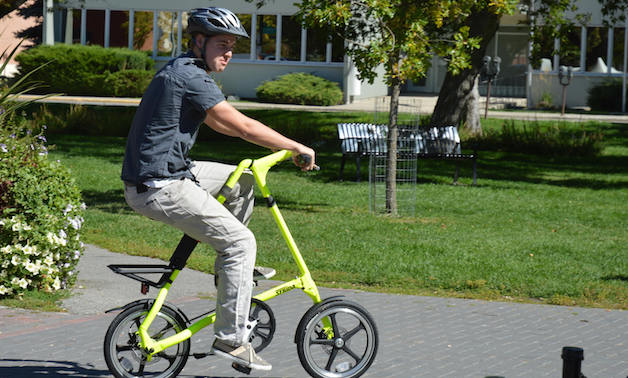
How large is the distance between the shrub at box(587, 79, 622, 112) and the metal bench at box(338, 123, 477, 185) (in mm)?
17395

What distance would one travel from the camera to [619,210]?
13562 millimetres

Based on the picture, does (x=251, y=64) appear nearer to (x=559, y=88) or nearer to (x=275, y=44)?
(x=275, y=44)

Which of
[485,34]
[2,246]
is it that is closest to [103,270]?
[2,246]

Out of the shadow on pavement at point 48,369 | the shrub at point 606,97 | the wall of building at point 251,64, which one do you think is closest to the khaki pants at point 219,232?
the shadow on pavement at point 48,369

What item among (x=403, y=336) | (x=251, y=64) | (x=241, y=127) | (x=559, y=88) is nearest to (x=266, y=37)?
(x=251, y=64)

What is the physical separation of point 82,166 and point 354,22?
5.89 m

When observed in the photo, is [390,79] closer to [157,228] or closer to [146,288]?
[157,228]

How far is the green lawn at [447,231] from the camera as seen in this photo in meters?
8.48

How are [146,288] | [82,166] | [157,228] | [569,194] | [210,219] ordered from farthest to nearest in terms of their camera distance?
1. [82,166]
2. [569,194]
3. [157,228]
4. [146,288]
5. [210,219]

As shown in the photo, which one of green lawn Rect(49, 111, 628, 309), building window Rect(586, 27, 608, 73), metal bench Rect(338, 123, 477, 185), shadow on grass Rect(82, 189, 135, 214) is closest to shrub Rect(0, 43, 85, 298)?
green lawn Rect(49, 111, 628, 309)

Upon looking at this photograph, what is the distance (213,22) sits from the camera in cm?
458

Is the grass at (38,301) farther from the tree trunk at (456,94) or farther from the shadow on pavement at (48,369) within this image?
the tree trunk at (456,94)

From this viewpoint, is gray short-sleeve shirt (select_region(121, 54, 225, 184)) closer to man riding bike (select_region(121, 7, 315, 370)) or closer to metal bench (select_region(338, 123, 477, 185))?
man riding bike (select_region(121, 7, 315, 370))

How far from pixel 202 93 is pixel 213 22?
14.4 inches
